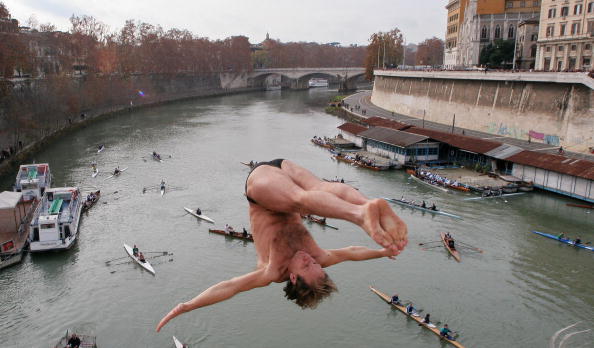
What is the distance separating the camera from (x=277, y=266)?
164 inches

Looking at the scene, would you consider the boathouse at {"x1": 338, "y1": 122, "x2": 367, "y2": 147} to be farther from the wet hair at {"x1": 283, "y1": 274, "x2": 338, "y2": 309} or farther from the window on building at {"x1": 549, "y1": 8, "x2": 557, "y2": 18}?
the wet hair at {"x1": 283, "y1": 274, "x2": 338, "y2": 309}

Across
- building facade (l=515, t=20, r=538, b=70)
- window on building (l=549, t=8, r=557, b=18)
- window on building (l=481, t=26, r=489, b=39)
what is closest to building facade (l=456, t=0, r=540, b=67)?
window on building (l=481, t=26, r=489, b=39)

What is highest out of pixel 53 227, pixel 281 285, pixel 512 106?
pixel 512 106

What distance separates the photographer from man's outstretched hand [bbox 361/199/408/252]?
9.91 ft

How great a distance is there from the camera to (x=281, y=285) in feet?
56.4

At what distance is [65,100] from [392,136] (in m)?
30.1

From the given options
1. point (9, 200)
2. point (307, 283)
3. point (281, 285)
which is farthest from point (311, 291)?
point (9, 200)

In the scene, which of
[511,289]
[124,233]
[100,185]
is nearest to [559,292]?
[511,289]

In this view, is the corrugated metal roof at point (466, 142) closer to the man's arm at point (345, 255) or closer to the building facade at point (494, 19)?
the building facade at point (494, 19)

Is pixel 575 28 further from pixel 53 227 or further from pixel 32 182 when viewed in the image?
pixel 32 182

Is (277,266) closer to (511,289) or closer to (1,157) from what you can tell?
(511,289)

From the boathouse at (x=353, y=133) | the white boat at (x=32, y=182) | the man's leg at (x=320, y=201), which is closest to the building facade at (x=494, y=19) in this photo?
the boathouse at (x=353, y=133)

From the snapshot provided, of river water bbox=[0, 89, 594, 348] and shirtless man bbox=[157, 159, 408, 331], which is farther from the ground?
shirtless man bbox=[157, 159, 408, 331]

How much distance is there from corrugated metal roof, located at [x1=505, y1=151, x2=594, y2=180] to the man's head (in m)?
25.6
